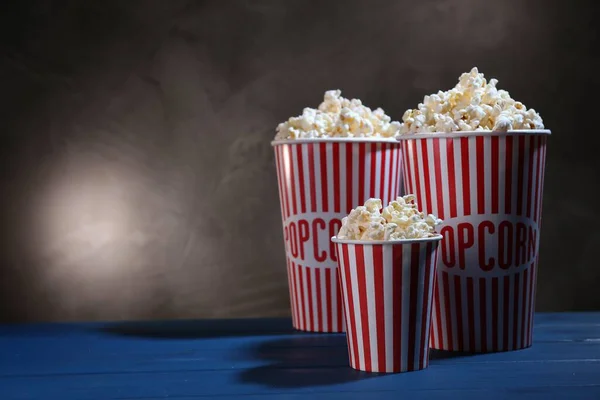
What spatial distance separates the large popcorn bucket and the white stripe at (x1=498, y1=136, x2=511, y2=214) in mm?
419

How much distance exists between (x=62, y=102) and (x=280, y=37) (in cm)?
77

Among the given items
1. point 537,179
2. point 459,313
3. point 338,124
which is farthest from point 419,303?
point 338,124

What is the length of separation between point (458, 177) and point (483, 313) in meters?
0.33

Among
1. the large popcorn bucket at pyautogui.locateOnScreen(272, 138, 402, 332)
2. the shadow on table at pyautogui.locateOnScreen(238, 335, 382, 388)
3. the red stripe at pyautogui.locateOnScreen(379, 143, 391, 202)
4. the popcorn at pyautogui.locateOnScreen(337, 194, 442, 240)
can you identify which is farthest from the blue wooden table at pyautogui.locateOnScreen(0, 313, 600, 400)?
the red stripe at pyautogui.locateOnScreen(379, 143, 391, 202)

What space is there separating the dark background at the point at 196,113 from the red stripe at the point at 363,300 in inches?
47.8

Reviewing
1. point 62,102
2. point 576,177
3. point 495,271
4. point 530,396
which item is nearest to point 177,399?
point 530,396

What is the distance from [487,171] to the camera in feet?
6.66

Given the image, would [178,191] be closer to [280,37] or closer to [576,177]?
[280,37]

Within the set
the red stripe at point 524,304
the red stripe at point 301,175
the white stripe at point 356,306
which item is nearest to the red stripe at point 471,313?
the red stripe at point 524,304

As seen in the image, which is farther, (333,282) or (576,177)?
(576,177)

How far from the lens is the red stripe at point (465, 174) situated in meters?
2.03

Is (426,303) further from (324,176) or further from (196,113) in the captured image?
(196,113)

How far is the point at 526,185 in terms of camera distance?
2059 mm

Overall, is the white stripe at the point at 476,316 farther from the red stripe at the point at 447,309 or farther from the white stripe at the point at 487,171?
the white stripe at the point at 487,171
